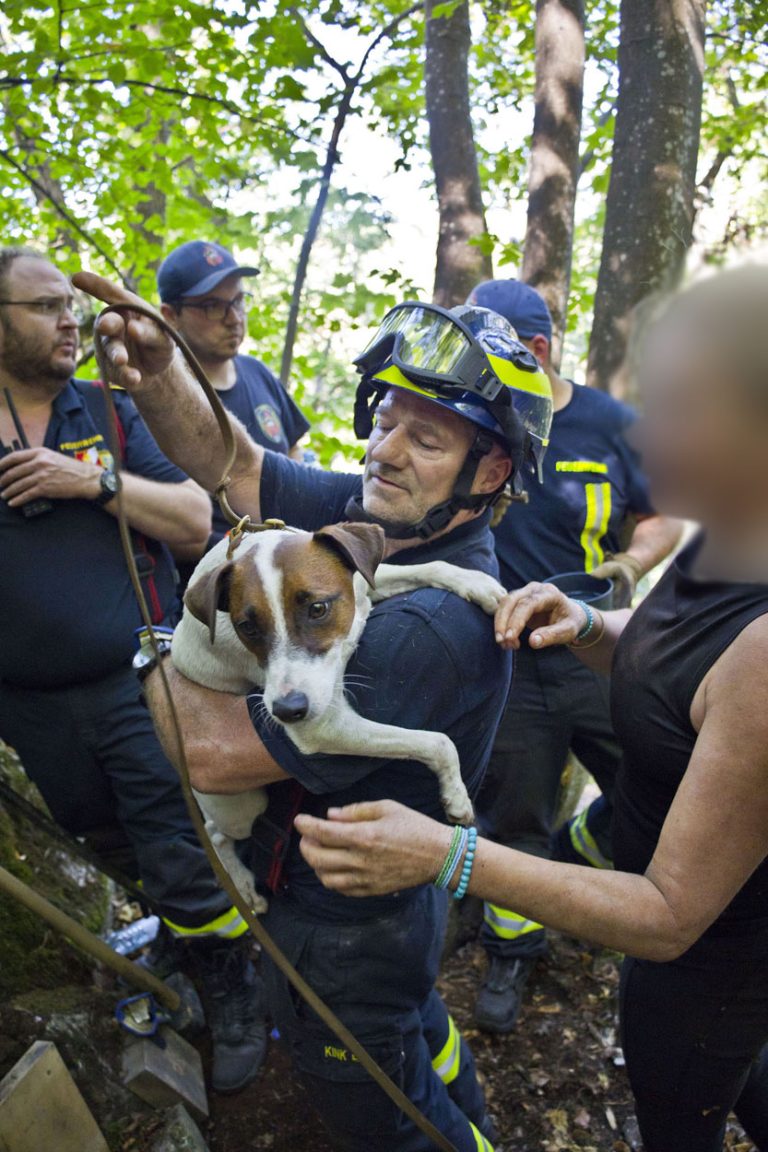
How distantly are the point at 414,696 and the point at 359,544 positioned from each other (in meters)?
0.42

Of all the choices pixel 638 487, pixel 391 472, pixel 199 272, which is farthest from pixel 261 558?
pixel 199 272

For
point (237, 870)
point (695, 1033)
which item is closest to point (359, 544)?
point (237, 870)

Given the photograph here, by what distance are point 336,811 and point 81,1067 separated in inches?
69.8

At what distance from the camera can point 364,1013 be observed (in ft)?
6.84

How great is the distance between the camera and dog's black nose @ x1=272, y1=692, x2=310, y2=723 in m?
1.90

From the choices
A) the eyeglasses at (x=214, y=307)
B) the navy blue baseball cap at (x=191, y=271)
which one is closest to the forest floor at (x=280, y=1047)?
the eyeglasses at (x=214, y=307)

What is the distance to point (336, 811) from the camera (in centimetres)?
171

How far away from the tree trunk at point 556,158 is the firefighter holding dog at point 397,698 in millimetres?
3599

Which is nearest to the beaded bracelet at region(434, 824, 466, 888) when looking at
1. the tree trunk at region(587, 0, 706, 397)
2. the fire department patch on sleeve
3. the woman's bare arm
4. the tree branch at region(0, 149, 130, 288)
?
the woman's bare arm

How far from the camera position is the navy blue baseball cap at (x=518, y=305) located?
166 inches

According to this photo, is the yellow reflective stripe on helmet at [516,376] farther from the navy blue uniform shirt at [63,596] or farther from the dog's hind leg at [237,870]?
the navy blue uniform shirt at [63,596]

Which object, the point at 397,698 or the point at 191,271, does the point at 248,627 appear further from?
the point at 191,271

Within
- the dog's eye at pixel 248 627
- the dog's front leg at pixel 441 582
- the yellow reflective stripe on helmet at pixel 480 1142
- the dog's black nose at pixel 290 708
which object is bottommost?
the yellow reflective stripe on helmet at pixel 480 1142

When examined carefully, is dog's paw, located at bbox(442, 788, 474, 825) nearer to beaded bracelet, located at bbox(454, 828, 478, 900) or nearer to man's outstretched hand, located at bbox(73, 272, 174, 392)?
beaded bracelet, located at bbox(454, 828, 478, 900)
